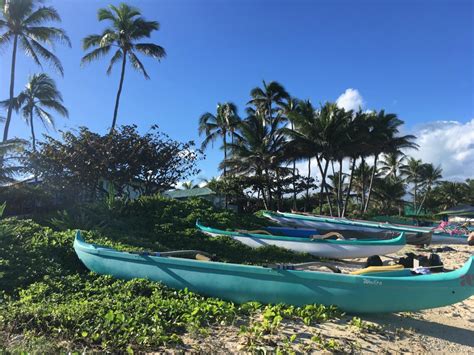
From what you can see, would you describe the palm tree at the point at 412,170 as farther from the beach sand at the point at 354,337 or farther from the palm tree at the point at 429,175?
the beach sand at the point at 354,337

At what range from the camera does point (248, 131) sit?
27.9 m

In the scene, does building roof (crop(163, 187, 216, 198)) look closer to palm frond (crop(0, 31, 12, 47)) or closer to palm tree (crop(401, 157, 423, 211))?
palm frond (crop(0, 31, 12, 47))

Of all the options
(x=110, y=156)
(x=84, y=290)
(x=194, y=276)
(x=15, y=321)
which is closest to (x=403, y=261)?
(x=194, y=276)

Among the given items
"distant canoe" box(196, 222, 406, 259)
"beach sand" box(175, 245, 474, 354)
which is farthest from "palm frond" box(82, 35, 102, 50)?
"beach sand" box(175, 245, 474, 354)

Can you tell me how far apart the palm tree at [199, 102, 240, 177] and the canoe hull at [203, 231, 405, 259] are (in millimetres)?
20169

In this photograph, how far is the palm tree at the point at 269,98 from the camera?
30.5 m

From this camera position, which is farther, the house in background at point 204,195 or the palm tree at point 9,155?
the house in background at point 204,195

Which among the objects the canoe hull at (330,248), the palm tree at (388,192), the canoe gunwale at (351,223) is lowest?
the canoe hull at (330,248)

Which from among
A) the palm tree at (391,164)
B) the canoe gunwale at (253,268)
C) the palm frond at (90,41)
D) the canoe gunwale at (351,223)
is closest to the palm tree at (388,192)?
the palm tree at (391,164)

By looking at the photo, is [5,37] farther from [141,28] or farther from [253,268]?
[253,268]

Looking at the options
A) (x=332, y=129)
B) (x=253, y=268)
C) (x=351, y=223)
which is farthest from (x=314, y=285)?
(x=332, y=129)

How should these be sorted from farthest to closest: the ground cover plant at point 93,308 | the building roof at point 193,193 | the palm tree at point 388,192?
the palm tree at point 388,192 → the building roof at point 193,193 → the ground cover plant at point 93,308

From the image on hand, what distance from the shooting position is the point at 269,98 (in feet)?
101

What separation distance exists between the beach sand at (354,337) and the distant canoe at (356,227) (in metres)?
8.22
